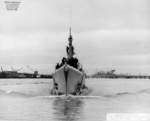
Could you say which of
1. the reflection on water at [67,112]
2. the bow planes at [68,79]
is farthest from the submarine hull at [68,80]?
the reflection on water at [67,112]

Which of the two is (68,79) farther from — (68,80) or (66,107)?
(66,107)

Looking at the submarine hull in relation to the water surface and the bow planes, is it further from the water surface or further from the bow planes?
the water surface

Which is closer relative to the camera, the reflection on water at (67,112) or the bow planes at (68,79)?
the reflection on water at (67,112)

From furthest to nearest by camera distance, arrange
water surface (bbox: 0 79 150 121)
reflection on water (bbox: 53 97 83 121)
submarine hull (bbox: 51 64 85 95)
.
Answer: submarine hull (bbox: 51 64 85 95) → water surface (bbox: 0 79 150 121) → reflection on water (bbox: 53 97 83 121)

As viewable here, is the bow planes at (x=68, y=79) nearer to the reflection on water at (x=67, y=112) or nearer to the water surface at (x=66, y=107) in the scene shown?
the water surface at (x=66, y=107)

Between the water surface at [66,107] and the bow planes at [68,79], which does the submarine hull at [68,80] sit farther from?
the water surface at [66,107]

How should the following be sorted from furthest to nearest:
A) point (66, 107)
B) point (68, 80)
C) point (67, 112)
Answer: point (68, 80), point (66, 107), point (67, 112)

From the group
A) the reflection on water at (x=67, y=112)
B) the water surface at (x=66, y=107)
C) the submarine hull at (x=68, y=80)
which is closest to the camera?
the reflection on water at (x=67, y=112)

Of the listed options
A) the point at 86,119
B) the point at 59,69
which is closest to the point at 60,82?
the point at 59,69

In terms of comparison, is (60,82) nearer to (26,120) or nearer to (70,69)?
(70,69)

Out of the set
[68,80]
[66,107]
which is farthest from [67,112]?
[68,80]

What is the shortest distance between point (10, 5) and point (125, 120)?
953 cm

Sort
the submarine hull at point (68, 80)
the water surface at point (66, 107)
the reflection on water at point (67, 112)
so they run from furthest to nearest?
the submarine hull at point (68, 80), the water surface at point (66, 107), the reflection on water at point (67, 112)

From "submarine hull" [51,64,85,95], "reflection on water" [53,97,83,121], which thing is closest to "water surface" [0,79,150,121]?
"reflection on water" [53,97,83,121]
